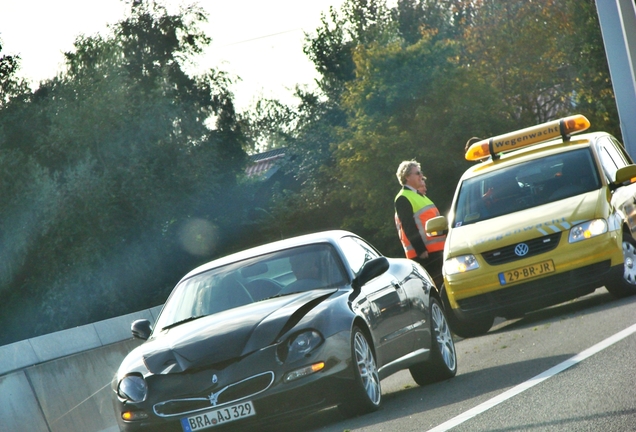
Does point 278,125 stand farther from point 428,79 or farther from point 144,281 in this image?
point 144,281

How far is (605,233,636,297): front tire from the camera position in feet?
39.5

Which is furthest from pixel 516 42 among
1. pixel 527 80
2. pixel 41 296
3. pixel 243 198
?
pixel 41 296

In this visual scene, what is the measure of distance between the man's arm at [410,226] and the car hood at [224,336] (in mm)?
4900

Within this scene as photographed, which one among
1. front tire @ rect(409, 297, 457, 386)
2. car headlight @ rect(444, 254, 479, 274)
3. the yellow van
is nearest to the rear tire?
the yellow van

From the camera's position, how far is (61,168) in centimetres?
3550

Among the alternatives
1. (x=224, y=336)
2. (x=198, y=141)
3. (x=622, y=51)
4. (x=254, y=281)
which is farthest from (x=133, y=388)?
(x=198, y=141)

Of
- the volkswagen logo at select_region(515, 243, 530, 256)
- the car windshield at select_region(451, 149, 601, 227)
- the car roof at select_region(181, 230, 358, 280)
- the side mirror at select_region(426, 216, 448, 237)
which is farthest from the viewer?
the car windshield at select_region(451, 149, 601, 227)

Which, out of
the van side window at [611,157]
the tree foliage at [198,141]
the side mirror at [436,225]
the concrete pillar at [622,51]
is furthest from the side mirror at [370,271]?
the tree foliage at [198,141]

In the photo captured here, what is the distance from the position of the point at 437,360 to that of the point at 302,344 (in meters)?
2.31

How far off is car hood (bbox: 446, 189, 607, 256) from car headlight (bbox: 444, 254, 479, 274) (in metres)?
0.06

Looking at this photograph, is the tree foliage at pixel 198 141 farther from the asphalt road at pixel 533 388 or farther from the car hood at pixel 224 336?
the car hood at pixel 224 336

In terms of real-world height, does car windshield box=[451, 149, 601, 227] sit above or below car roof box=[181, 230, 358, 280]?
below

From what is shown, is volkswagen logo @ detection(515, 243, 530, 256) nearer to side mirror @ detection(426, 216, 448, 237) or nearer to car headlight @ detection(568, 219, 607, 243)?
car headlight @ detection(568, 219, 607, 243)

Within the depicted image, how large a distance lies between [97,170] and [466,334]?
2459 centimetres
